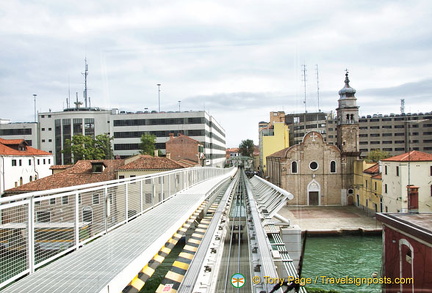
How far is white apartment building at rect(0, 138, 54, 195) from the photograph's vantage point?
22.1 m

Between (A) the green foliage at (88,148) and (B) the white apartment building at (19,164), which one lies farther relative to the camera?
(A) the green foliage at (88,148)

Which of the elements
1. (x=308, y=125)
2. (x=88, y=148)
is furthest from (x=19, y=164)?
(x=308, y=125)

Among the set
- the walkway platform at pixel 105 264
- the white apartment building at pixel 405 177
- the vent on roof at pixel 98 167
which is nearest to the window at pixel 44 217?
the walkway platform at pixel 105 264

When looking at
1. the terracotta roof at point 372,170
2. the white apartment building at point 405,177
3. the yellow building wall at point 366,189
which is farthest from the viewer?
the terracotta roof at point 372,170

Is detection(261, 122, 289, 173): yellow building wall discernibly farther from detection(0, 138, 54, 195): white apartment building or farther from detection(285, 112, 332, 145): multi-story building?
detection(0, 138, 54, 195): white apartment building

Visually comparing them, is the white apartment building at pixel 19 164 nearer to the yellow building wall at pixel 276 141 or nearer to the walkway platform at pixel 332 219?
the walkway platform at pixel 332 219

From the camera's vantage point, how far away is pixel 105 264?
402 cm

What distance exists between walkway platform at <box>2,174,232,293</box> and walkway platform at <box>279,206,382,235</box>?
1785cm

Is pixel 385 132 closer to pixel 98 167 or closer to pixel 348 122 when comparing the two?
pixel 348 122

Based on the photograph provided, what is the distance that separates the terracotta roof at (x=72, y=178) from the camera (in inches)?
781

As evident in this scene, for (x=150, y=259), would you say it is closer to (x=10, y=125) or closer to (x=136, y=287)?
(x=136, y=287)

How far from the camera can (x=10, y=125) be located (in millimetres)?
47719

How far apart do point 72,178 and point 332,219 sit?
20468mm

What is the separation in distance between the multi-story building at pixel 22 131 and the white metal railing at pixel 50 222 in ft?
158
